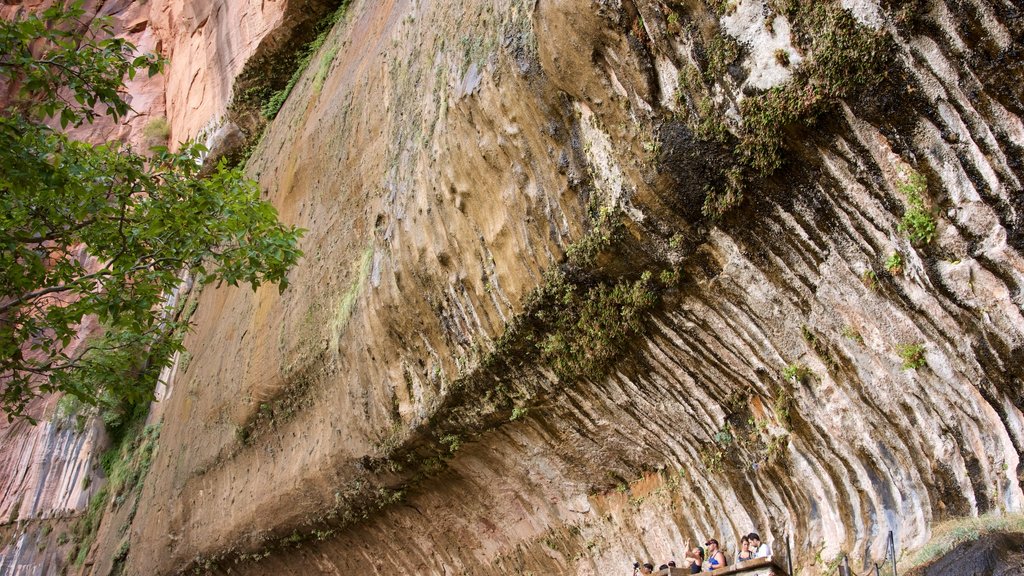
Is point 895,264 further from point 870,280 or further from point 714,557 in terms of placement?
point 714,557

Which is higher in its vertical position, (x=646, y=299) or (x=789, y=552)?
(x=646, y=299)

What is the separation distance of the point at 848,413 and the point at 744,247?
152 centimetres

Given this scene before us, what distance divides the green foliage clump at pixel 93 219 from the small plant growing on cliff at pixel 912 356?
641 centimetres

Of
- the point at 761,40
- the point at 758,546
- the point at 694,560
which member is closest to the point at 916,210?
the point at 761,40

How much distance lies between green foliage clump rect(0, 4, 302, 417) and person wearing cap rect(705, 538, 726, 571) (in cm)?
536

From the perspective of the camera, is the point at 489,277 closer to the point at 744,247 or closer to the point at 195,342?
the point at 744,247

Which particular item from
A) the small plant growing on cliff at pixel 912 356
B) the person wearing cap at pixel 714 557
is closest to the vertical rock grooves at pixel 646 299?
the small plant growing on cliff at pixel 912 356

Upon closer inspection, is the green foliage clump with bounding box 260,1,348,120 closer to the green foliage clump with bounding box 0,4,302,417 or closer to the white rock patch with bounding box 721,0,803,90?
the green foliage clump with bounding box 0,4,302,417

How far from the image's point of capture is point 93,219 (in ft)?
29.3

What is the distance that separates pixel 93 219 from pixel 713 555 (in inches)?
281

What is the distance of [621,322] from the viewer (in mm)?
7301

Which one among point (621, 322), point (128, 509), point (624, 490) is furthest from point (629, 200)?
point (128, 509)

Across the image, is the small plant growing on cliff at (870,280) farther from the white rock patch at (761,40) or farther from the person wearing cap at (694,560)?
the person wearing cap at (694,560)

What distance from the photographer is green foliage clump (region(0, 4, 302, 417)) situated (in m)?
7.80
